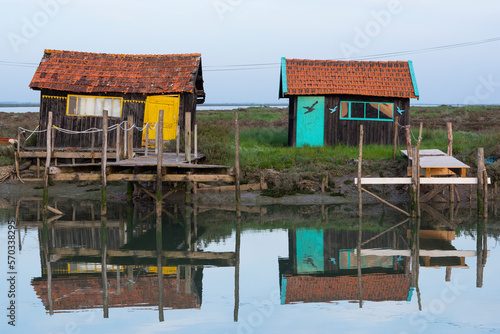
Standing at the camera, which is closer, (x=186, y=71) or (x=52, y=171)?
(x=52, y=171)

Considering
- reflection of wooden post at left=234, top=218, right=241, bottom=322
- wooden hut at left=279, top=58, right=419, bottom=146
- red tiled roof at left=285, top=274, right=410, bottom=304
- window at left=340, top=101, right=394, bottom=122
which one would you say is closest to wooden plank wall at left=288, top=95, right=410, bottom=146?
wooden hut at left=279, top=58, right=419, bottom=146

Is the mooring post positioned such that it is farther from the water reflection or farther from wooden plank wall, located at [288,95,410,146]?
wooden plank wall, located at [288,95,410,146]

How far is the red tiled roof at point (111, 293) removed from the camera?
1127 centimetres

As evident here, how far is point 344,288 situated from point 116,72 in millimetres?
17313

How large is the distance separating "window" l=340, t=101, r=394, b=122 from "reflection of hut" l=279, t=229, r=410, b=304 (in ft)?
33.9

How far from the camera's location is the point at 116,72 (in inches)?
1051

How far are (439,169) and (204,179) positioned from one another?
7048mm

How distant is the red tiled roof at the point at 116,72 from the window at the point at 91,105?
1.47ft

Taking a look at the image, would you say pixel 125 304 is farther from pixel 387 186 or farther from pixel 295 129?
pixel 295 129

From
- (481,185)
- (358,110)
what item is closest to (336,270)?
(481,185)

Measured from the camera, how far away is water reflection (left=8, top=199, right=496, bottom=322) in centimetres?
1189

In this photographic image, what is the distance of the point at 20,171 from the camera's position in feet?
80.4

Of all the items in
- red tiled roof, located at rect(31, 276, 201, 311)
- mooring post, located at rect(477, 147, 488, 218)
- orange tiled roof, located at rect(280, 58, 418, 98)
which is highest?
orange tiled roof, located at rect(280, 58, 418, 98)

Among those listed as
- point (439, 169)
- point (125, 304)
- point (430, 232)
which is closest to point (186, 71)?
point (439, 169)
